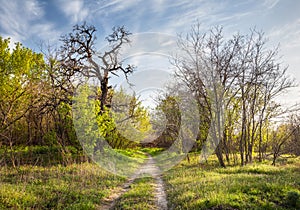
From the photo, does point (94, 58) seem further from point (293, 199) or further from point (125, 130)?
point (293, 199)

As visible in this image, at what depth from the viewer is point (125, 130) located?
82.9 feet

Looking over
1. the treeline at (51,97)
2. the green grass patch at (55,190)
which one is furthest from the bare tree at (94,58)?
the green grass patch at (55,190)

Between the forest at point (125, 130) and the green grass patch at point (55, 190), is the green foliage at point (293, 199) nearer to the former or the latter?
the forest at point (125, 130)

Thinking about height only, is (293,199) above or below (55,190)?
above

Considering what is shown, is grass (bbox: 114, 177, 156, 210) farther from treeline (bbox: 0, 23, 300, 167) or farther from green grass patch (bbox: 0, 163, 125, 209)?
treeline (bbox: 0, 23, 300, 167)

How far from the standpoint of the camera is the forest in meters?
8.10

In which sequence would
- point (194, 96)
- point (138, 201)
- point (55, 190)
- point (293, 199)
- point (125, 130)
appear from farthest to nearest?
point (125, 130), point (194, 96), point (55, 190), point (138, 201), point (293, 199)

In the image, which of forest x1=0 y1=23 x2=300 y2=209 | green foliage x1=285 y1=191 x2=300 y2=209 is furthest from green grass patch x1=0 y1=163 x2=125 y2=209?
green foliage x1=285 y1=191 x2=300 y2=209

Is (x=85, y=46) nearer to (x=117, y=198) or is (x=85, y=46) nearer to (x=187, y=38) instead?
(x=187, y=38)

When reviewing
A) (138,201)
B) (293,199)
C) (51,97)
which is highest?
(51,97)

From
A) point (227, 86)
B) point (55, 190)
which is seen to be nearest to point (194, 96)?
point (227, 86)

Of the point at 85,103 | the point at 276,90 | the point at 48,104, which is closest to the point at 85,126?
the point at 85,103

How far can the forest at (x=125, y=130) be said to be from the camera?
810 centimetres

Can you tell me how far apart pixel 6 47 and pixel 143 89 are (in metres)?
11.6
